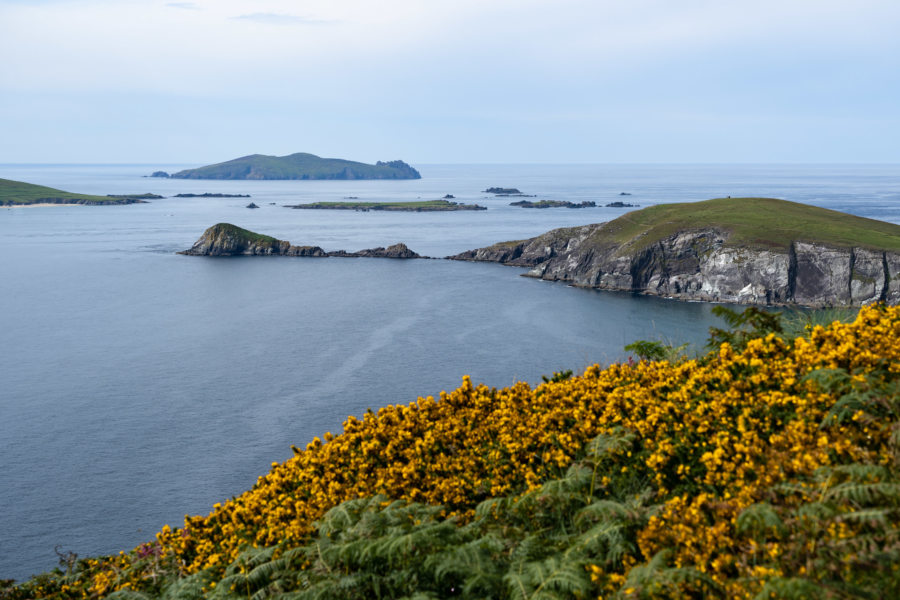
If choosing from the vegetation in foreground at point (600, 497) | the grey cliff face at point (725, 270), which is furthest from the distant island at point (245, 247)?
the vegetation in foreground at point (600, 497)

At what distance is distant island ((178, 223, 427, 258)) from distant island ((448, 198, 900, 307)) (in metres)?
36.6

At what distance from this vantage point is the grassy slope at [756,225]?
406 feet

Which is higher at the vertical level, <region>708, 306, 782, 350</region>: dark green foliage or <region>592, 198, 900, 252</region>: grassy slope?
<region>708, 306, 782, 350</region>: dark green foliage

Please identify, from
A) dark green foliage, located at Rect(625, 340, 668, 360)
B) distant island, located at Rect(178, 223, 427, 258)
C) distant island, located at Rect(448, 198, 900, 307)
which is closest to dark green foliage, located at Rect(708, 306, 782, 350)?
dark green foliage, located at Rect(625, 340, 668, 360)

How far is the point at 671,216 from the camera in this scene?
520ft

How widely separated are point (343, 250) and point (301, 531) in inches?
6563

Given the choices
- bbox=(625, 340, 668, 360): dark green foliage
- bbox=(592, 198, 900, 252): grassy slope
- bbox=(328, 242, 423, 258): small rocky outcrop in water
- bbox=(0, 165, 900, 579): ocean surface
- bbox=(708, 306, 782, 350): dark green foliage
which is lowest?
bbox=(0, 165, 900, 579): ocean surface

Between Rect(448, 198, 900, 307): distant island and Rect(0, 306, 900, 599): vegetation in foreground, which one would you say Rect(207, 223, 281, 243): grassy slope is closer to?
Rect(448, 198, 900, 307): distant island

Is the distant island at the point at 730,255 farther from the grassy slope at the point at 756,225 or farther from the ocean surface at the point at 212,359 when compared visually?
the ocean surface at the point at 212,359

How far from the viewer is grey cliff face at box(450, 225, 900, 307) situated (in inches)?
4343

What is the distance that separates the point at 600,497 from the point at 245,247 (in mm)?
177012

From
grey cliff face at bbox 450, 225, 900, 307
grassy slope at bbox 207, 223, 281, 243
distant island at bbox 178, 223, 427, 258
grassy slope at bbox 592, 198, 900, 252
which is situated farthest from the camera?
grassy slope at bbox 207, 223, 281, 243

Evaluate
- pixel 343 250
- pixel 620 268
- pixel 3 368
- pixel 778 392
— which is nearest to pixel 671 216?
pixel 620 268

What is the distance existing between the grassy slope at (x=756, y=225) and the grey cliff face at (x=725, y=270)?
9.41ft
